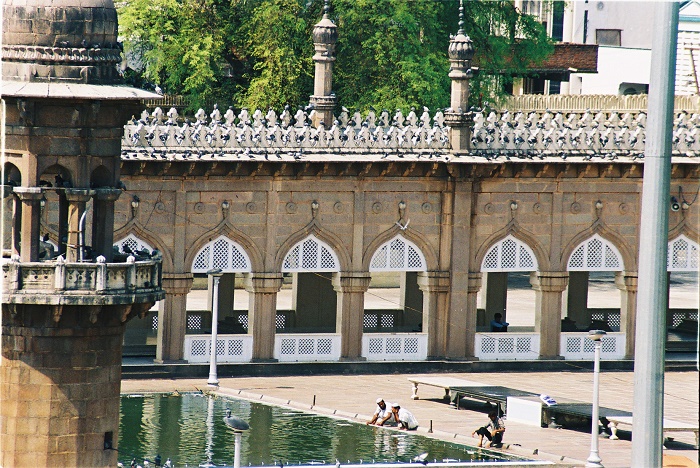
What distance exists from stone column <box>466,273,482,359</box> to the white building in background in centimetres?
2072

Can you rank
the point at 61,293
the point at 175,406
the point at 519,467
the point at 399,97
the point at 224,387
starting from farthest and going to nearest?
1. the point at 399,97
2. the point at 224,387
3. the point at 175,406
4. the point at 519,467
5. the point at 61,293

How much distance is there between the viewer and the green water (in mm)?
27922

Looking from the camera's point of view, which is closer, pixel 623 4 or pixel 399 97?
pixel 399 97

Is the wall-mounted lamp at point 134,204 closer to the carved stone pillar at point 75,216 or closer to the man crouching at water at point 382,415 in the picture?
the man crouching at water at point 382,415

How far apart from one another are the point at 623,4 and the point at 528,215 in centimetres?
3534

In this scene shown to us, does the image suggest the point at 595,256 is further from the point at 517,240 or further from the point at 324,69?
the point at 324,69

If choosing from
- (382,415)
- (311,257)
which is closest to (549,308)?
(311,257)

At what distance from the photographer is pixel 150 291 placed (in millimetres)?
19141

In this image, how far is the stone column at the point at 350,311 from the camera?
37.6m

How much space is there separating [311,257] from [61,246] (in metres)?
18.4

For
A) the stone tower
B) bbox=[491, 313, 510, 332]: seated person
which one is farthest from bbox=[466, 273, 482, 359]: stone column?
the stone tower

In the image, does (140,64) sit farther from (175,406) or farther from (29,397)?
(29,397)

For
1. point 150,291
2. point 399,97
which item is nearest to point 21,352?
point 150,291

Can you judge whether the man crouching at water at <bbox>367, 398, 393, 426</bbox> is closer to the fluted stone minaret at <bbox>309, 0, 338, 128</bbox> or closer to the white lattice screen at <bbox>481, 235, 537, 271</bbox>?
the white lattice screen at <bbox>481, 235, 537, 271</bbox>
